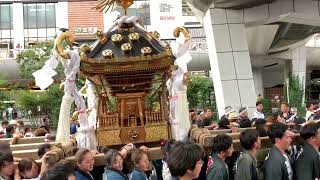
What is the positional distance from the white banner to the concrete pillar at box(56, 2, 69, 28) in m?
8.27

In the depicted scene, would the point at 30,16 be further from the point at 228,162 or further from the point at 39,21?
the point at 228,162

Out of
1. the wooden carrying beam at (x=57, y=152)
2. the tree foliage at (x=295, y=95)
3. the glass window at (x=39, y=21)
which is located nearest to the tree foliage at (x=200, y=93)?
the tree foliage at (x=295, y=95)

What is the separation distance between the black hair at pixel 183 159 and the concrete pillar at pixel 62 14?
42.1 metres

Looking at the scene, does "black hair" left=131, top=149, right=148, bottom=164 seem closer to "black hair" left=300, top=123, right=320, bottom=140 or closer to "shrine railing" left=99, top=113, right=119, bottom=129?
"black hair" left=300, top=123, right=320, bottom=140

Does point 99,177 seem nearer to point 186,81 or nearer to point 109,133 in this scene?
point 109,133

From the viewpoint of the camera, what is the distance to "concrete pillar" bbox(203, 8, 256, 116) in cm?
1811

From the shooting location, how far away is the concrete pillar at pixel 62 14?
44.8m

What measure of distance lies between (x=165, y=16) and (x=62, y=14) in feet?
32.9

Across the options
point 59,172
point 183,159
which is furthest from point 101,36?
point 183,159

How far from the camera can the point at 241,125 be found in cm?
1033

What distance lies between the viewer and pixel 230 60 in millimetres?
18375

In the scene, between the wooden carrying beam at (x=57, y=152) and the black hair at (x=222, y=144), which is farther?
the wooden carrying beam at (x=57, y=152)

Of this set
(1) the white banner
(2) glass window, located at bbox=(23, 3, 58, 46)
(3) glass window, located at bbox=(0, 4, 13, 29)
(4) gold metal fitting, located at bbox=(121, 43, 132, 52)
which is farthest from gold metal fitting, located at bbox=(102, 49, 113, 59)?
(3) glass window, located at bbox=(0, 4, 13, 29)

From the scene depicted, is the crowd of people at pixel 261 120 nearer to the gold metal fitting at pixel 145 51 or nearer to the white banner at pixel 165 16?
the gold metal fitting at pixel 145 51
